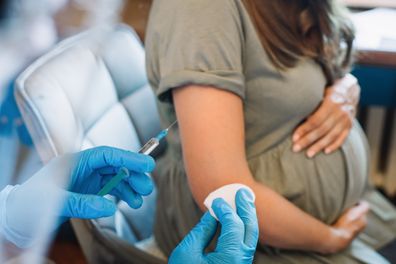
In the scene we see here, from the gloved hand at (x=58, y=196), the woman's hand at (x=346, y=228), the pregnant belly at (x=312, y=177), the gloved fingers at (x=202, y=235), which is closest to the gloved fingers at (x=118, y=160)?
the gloved hand at (x=58, y=196)

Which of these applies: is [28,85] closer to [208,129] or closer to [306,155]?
[208,129]

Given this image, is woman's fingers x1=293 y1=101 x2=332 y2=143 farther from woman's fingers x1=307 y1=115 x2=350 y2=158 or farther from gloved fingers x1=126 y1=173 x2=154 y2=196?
gloved fingers x1=126 y1=173 x2=154 y2=196

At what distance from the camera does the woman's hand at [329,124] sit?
0.94m

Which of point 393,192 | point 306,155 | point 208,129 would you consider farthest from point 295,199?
point 393,192

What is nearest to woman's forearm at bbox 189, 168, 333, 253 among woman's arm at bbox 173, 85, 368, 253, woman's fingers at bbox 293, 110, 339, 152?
woman's arm at bbox 173, 85, 368, 253

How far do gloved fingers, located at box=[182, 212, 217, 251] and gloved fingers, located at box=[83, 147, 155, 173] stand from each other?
110 millimetres

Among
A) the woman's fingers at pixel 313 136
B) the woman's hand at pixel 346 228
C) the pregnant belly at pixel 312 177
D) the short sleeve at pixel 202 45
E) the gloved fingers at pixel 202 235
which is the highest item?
the short sleeve at pixel 202 45

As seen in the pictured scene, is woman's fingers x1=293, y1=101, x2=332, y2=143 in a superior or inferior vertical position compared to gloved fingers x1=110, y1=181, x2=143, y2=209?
inferior

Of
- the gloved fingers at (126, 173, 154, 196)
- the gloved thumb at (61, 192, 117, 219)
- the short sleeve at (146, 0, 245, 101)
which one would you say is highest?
the short sleeve at (146, 0, 245, 101)

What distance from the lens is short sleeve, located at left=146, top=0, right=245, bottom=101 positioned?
78 cm

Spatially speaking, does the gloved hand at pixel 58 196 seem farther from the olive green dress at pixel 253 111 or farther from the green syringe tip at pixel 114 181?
the olive green dress at pixel 253 111

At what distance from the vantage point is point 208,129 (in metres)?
0.78

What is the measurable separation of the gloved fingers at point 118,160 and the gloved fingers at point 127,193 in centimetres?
7

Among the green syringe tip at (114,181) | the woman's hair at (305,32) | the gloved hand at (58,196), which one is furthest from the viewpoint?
the woman's hair at (305,32)
